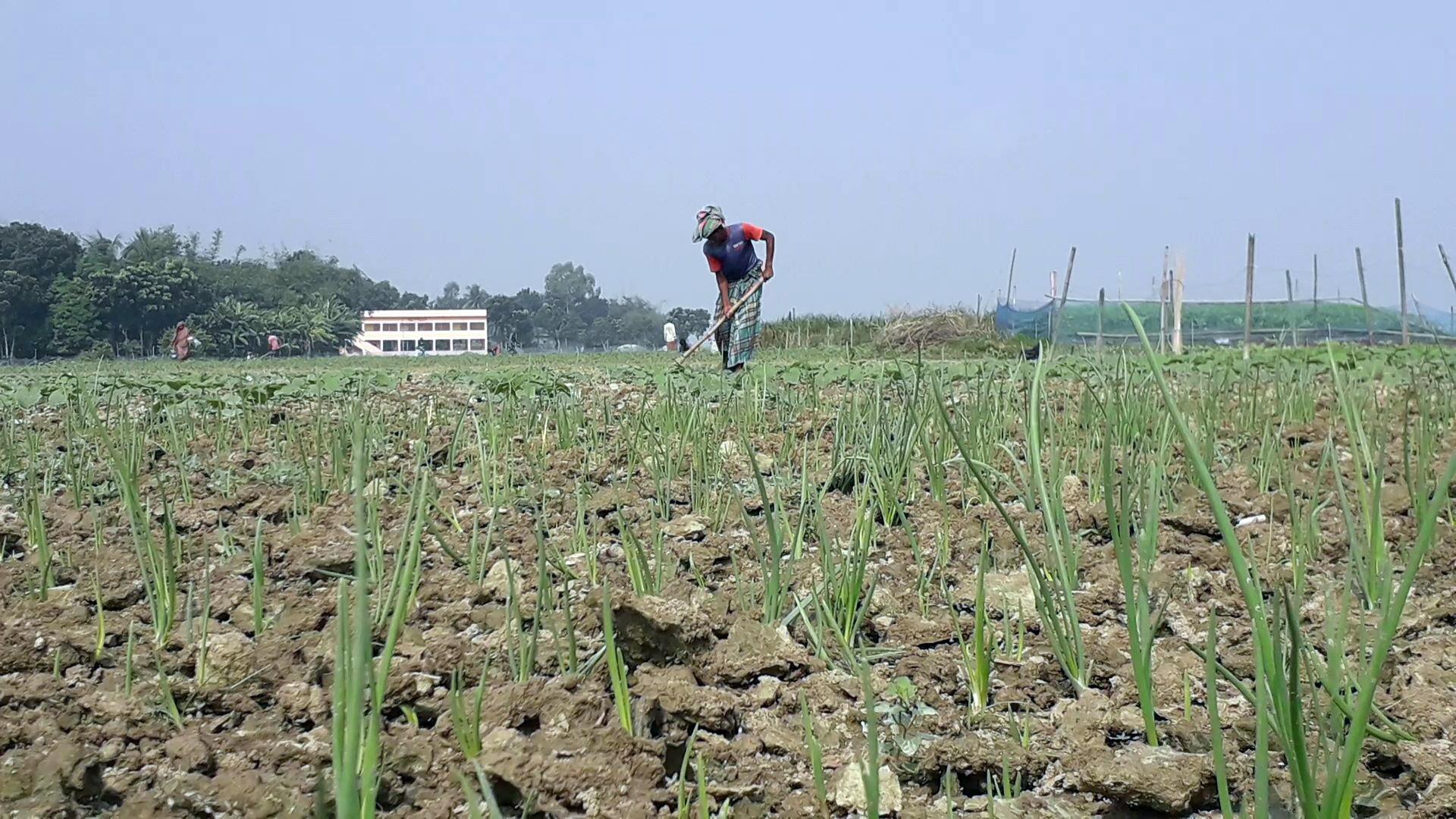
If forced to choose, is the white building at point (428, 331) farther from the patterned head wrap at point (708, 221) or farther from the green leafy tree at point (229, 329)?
the patterned head wrap at point (708, 221)

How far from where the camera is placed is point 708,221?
7387 mm

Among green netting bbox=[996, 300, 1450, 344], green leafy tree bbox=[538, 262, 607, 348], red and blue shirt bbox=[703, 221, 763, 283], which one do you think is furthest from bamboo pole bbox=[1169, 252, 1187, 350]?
green leafy tree bbox=[538, 262, 607, 348]

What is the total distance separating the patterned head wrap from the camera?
24.2ft

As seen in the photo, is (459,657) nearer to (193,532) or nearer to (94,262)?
(193,532)

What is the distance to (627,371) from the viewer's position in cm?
743

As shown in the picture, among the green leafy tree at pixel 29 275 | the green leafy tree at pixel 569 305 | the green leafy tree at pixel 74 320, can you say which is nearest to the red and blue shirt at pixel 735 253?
the green leafy tree at pixel 29 275

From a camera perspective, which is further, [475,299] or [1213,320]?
[475,299]

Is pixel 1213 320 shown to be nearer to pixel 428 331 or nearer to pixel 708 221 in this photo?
pixel 708 221

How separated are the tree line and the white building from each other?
5.38 ft

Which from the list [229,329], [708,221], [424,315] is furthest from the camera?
[424,315]

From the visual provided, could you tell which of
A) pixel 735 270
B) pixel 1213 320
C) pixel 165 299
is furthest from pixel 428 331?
pixel 735 270

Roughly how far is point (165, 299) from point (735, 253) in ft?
136

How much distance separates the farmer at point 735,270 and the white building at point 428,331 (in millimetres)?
72289

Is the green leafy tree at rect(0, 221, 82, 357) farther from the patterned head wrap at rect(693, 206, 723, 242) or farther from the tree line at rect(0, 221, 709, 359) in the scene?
the patterned head wrap at rect(693, 206, 723, 242)
